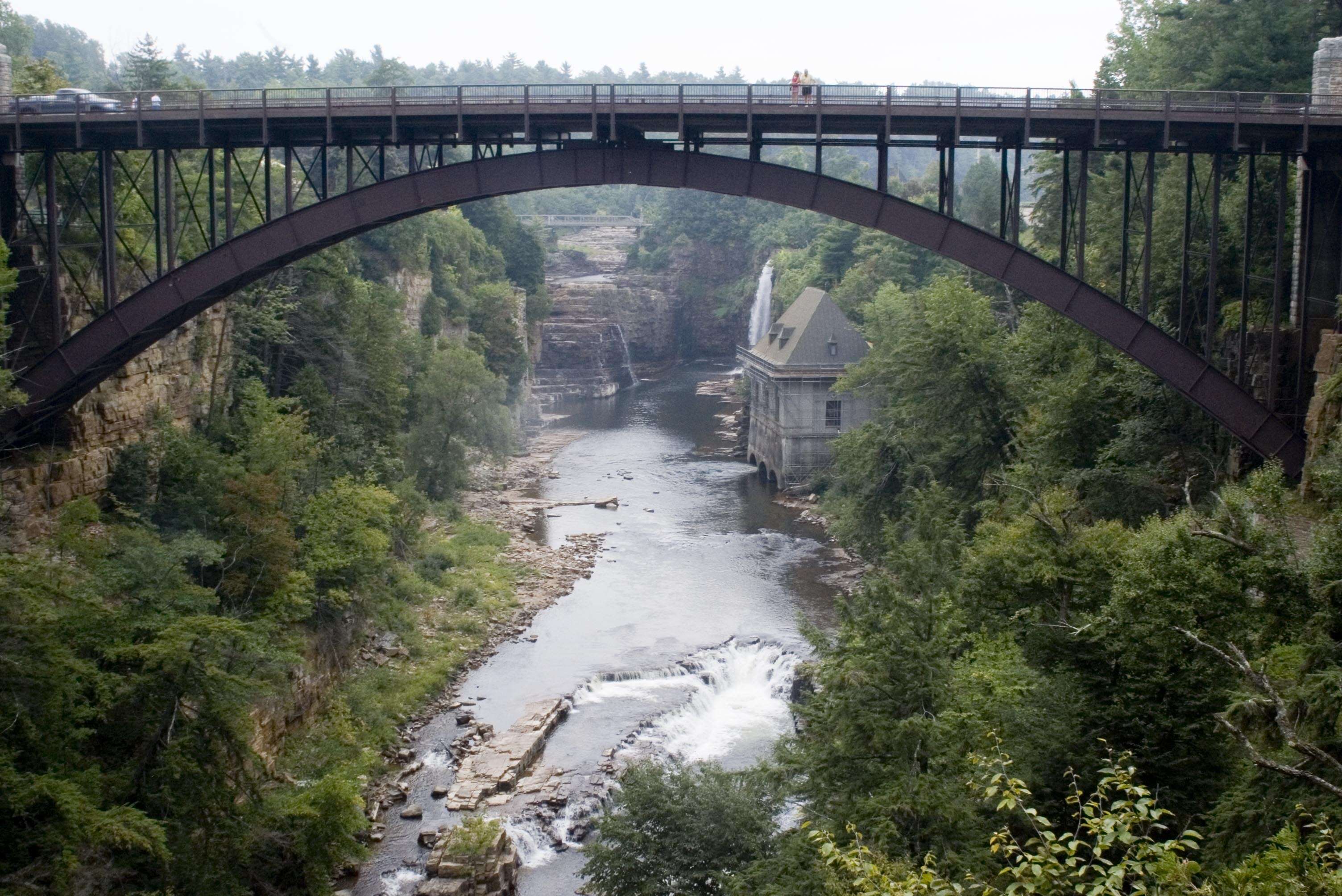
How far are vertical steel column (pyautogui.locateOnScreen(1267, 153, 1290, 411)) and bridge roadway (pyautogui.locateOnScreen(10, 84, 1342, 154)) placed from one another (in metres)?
0.81

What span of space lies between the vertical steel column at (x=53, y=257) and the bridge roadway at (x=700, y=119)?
68 centimetres

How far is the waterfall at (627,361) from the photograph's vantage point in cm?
10219

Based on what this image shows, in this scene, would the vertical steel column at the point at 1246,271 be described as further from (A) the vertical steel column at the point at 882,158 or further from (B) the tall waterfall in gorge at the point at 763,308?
(B) the tall waterfall in gorge at the point at 763,308

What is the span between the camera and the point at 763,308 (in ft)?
301

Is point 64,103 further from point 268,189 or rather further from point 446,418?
point 446,418

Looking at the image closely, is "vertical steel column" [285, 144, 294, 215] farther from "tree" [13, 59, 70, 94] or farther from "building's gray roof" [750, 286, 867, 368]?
"building's gray roof" [750, 286, 867, 368]

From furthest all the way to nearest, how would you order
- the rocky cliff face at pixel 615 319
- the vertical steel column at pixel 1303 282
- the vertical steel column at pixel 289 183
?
the rocky cliff face at pixel 615 319, the vertical steel column at pixel 1303 282, the vertical steel column at pixel 289 183

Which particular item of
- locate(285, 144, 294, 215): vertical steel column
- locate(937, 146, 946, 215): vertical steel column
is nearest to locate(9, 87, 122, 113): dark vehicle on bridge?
locate(285, 144, 294, 215): vertical steel column

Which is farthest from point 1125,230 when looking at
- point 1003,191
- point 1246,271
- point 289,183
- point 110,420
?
point 110,420

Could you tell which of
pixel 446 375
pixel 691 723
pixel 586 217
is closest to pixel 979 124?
pixel 691 723

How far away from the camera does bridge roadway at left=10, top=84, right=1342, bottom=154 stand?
1093 inches

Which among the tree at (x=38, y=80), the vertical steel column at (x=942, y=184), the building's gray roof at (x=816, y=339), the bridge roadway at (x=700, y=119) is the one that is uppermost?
the tree at (x=38, y=80)

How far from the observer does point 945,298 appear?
39.8m

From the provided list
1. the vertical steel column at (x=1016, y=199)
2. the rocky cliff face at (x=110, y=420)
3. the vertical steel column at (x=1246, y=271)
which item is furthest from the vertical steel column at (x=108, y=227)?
the vertical steel column at (x=1246, y=271)
